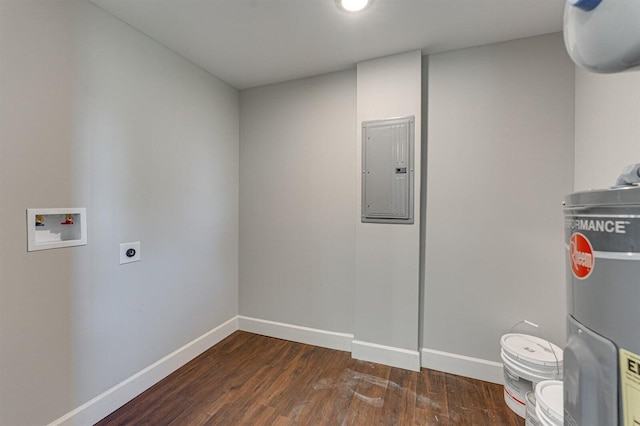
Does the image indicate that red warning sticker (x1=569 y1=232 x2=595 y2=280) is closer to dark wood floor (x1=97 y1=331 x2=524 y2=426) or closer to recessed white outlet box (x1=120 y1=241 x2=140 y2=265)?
dark wood floor (x1=97 y1=331 x2=524 y2=426)

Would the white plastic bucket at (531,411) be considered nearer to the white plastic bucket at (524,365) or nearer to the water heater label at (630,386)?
the white plastic bucket at (524,365)

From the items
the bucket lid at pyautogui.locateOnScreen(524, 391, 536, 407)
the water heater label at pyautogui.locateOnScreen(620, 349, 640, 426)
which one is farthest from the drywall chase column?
the water heater label at pyautogui.locateOnScreen(620, 349, 640, 426)

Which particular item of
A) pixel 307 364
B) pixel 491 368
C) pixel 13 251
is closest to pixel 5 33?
pixel 13 251

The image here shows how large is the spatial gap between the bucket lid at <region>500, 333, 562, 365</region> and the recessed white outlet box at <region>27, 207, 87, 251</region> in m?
2.67

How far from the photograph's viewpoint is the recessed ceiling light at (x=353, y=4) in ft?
5.18

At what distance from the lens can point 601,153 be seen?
1473 millimetres

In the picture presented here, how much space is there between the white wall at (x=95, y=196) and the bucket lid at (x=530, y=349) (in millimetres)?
2367

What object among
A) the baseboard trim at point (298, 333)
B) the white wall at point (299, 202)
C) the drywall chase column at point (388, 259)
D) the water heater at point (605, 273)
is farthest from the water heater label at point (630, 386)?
the baseboard trim at point (298, 333)

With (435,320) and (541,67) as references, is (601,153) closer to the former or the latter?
(541,67)

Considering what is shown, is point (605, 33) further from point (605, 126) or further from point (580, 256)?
point (605, 126)

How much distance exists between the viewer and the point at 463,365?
2.06m

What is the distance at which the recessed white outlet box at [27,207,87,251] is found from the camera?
1.37 metres

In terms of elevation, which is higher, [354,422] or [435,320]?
[435,320]

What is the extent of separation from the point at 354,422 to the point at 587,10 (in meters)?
2.00
